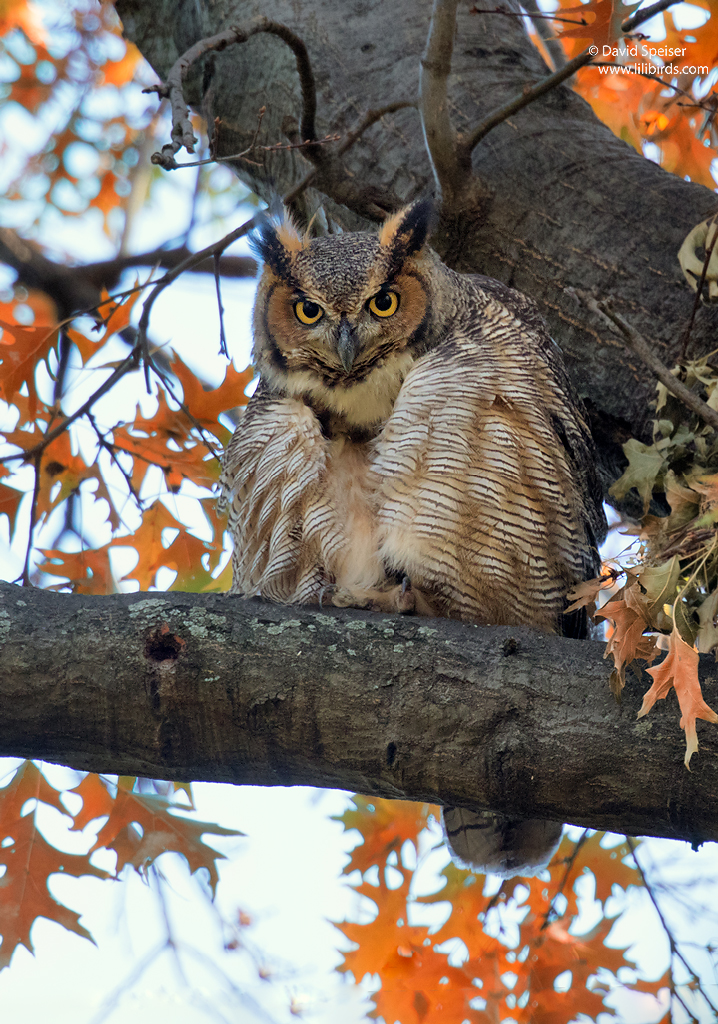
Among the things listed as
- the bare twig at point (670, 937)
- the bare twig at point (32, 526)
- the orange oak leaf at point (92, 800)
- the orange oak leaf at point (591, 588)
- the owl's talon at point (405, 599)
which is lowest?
the bare twig at point (670, 937)

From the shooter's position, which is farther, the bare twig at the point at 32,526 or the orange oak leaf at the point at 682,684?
the bare twig at the point at 32,526

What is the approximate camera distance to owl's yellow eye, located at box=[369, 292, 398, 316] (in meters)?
2.67

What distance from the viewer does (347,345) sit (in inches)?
101

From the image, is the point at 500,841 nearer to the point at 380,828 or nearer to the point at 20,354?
the point at 380,828

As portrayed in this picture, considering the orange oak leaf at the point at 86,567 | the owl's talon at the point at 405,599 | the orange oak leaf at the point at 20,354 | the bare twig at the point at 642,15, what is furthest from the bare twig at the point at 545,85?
the orange oak leaf at the point at 86,567

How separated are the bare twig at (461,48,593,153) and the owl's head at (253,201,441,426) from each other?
0.22 m

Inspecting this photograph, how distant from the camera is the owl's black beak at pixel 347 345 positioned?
100 inches

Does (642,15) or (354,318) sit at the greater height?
(642,15)

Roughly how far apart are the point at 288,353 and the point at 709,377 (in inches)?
44.3

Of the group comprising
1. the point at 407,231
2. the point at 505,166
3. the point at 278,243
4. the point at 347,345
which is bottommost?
the point at 347,345

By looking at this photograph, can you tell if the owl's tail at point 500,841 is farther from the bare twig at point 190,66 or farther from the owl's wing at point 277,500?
the bare twig at point 190,66

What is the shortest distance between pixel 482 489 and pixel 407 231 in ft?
2.80

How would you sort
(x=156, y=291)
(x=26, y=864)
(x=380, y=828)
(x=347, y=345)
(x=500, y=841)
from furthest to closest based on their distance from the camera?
1. (x=380, y=828)
2. (x=156, y=291)
3. (x=26, y=864)
4. (x=500, y=841)
5. (x=347, y=345)

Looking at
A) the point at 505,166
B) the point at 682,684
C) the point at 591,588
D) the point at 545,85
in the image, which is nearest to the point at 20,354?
the point at 505,166
